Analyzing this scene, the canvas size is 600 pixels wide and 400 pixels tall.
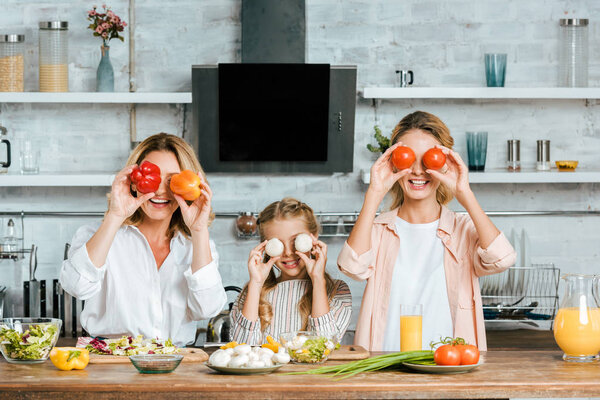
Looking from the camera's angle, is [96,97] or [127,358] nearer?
[127,358]

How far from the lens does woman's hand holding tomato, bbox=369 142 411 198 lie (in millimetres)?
2625

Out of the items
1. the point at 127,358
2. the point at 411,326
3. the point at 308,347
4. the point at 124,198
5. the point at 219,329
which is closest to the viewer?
the point at 308,347

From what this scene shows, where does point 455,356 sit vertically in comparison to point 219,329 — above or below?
above

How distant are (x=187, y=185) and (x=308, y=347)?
25.2 inches

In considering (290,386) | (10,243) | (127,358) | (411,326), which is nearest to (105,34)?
(10,243)

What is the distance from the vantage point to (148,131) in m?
4.57

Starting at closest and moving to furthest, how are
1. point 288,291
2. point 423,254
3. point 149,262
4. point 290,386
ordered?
1. point 290,386
2. point 149,262
3. point 423,254
4. point 288,291

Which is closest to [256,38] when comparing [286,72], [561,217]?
[286,72]

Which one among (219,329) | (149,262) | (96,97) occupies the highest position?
(96,97)

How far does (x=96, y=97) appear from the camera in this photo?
4.32 metres

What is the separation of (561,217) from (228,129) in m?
2.00

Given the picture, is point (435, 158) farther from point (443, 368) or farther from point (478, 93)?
point (478, 93)

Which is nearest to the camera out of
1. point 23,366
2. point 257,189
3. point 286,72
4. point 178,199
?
point 23,366

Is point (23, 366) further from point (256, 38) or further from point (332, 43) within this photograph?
point (332, 43)
